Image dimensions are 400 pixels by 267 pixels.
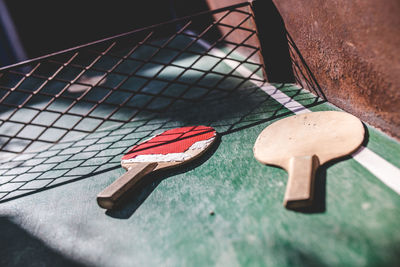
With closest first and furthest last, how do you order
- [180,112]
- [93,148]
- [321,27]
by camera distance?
[321,27] < [93,148] < [180,112]

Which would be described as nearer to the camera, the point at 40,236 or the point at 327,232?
the point at 327,232

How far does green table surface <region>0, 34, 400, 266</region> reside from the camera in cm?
139

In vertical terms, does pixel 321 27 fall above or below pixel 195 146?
above

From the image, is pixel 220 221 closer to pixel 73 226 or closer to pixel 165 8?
pixel 73 226

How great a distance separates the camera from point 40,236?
77.5 inches

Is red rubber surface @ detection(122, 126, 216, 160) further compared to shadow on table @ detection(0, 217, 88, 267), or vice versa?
red rubber surface @ detection(122, 126, 216, 160)

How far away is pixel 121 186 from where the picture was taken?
2.02m

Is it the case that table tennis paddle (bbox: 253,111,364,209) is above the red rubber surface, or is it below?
above

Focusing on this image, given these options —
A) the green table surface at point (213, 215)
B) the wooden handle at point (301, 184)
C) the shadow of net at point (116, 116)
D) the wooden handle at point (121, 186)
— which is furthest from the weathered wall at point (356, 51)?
the wooden handle at point (121, 186)

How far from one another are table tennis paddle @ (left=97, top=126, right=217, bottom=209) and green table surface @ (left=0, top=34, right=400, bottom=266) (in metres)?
0.08

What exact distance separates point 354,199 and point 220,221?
0.73 metres

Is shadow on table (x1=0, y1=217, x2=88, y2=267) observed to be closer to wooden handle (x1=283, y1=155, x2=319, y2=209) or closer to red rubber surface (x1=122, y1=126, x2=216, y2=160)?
red rubber surface (x1=122, y1=126, x2=216, y2=160)

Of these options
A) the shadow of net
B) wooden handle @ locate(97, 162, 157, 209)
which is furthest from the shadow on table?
the shadow of net

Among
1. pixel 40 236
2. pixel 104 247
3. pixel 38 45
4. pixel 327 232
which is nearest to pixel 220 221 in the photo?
pixel 327 232
